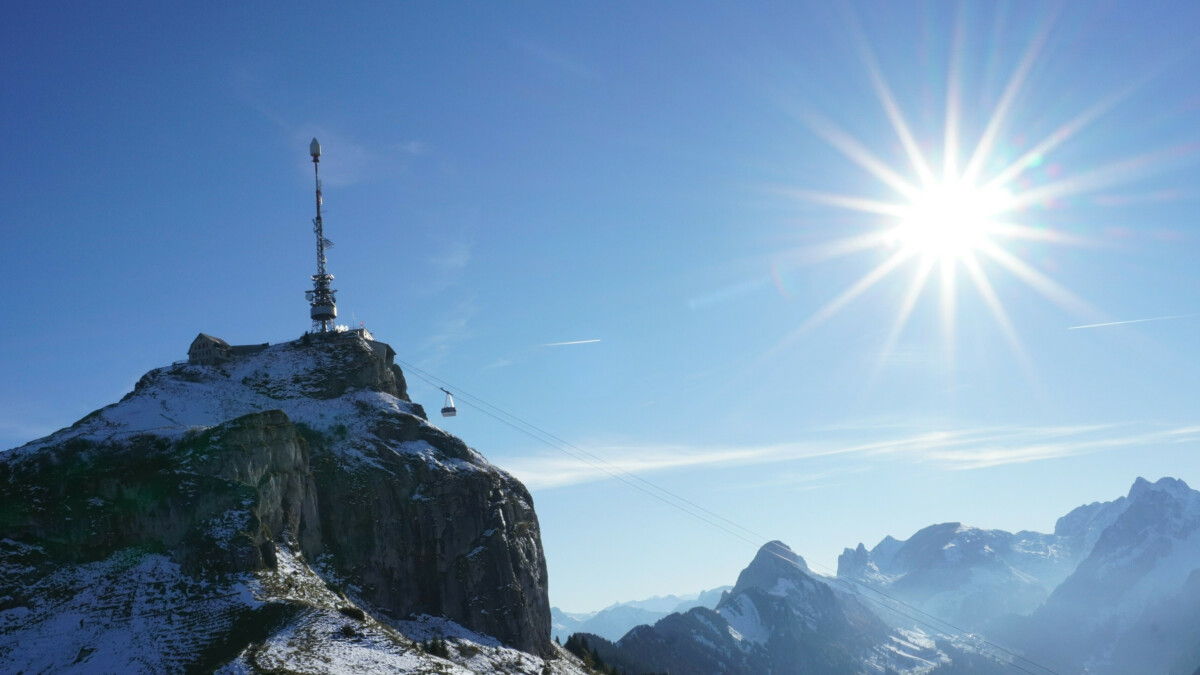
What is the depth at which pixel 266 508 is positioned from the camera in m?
114

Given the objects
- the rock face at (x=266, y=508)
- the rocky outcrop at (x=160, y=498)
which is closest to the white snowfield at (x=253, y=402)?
the rock face at (x=266, y=508)

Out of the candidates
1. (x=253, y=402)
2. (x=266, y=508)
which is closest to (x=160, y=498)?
(x=266, y=508)

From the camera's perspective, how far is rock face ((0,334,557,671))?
98.6 meters

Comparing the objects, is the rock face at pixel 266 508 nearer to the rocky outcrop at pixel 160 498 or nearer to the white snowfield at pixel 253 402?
the rocky outcrop at pixel 160 498

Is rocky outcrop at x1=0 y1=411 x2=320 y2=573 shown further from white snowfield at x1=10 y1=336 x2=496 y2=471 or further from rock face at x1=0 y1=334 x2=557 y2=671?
white snowfield at x1=10 y1=336 x2=496 y2=471

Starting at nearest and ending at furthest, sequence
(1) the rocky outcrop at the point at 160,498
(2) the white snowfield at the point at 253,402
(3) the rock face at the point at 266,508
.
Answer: (3) the rock face at the point at 266,508 < (1) the rocky outcrop at the point at 160,498 < (2) the white snowfield at the point at 253,402

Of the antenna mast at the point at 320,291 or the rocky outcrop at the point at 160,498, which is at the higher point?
the antenna mast at the point at 320,291

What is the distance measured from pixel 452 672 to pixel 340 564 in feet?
137

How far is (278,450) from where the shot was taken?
122500 mm

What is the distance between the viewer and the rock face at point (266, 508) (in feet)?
323

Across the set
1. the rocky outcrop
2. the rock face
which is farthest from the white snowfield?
the rocky outcrop

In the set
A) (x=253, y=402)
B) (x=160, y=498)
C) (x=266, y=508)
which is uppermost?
(x=253, y=402)

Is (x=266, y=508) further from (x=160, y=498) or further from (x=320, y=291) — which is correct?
(x=320, y=291)

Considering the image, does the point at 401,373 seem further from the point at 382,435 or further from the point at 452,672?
the point at 452,672
